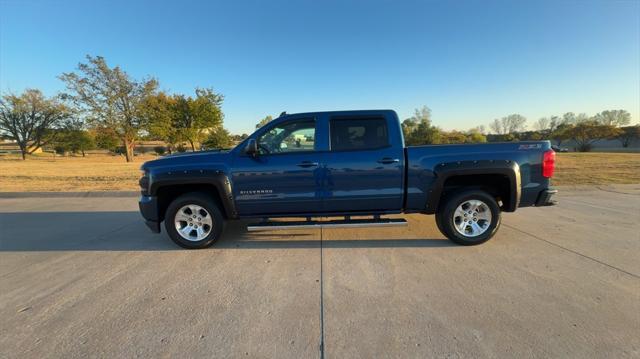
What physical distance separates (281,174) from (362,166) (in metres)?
1.12

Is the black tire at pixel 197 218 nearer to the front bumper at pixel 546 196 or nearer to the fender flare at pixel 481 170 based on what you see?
the fender flare at pixel 481 170

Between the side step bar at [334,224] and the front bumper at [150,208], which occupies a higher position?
the front bumper at [150,208]

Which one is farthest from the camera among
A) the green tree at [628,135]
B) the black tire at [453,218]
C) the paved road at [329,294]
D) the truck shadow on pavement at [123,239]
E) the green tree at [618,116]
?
the green tree at [618,116]

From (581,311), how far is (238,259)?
11.7 feet

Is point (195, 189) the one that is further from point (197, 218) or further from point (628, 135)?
point (628, 135)

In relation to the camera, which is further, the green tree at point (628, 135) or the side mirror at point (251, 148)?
the green tree at point (628, 135)

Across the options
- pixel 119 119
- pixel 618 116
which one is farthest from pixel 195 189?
pixel 618 116

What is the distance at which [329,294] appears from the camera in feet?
9.53

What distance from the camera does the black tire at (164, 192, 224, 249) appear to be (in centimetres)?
411

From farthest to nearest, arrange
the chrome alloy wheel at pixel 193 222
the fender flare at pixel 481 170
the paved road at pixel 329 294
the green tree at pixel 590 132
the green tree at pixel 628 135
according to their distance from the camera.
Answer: the green tree at pixel 628 135
the green tree at pixel 590 132
the chrome alloy wheel at pixel 193 222
the fender flare at pixel 481 170
the paved road at pixel 329 294

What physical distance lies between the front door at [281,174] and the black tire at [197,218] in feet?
1.14

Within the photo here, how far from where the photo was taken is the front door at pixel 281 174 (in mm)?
4043

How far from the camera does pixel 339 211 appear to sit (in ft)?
13.8

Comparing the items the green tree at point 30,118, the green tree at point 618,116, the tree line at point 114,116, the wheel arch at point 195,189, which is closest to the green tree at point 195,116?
the tree line at point 114,116
